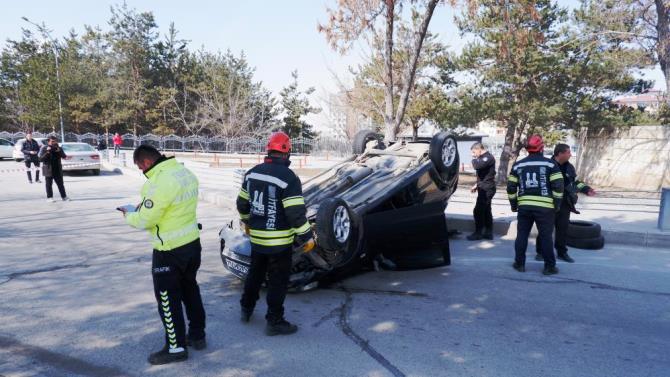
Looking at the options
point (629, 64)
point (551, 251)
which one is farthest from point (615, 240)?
point (629, 64)

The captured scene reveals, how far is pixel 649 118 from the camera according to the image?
20.0 m

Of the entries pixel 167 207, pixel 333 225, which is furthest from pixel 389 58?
pixel 167 207

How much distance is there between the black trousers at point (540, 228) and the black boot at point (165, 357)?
413 centimetres

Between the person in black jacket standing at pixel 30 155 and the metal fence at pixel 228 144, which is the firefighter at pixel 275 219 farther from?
the metal fence at pixel 228 144

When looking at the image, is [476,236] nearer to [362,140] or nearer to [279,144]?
[362,140]

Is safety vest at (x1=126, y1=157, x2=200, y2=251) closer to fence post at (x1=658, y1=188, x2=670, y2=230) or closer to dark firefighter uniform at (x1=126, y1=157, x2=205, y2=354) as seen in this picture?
dark firefighter uniform at (x1=126, y1=157, x2=205, y2=354)

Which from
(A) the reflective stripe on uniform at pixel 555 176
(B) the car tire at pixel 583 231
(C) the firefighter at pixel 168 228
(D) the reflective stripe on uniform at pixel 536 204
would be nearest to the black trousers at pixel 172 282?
(C) the firefighter at pixel 168 228

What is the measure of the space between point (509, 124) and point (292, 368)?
1845cm

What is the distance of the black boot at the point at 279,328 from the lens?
4008 millimetres

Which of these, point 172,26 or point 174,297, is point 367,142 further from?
point 172,26

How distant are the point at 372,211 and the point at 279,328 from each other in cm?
172

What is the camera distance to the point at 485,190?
734 centimetres

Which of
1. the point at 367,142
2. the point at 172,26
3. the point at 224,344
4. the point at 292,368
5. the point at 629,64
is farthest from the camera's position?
the point at 172,26

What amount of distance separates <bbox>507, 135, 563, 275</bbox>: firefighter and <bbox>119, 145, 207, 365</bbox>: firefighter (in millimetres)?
3928
